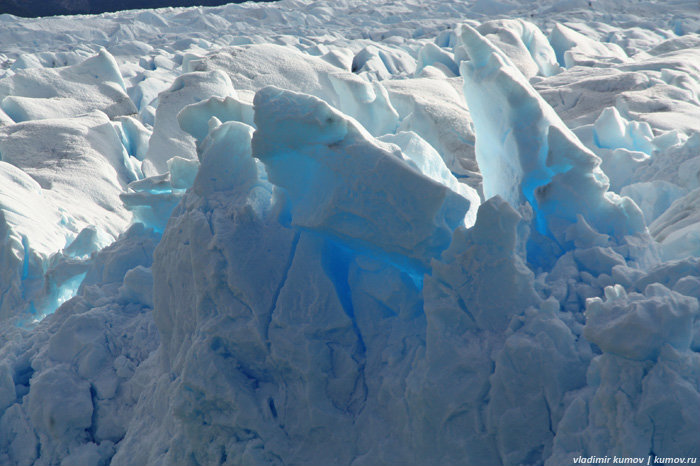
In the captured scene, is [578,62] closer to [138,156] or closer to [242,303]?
[138,156]

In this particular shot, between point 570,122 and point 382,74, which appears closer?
point 570,122

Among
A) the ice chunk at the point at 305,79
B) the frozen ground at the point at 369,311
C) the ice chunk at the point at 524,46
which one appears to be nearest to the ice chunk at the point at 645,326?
the frozen ground at the point at 369,311

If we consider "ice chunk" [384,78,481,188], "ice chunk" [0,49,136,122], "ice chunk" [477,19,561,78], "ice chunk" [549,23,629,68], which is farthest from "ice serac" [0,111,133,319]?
"ice chunk" [549,23,629,68]

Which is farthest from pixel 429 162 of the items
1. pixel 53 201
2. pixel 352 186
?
pixel 53 201

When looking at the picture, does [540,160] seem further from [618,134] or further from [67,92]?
[67,92]

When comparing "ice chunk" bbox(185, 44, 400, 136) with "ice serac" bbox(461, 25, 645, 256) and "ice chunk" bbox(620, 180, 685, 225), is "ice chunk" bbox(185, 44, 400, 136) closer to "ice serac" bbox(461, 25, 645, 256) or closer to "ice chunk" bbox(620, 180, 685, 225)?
"ice chunk" bbox(620, 180, 685, 225)

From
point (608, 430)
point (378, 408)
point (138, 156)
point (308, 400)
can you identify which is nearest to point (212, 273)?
point (308, 400)
